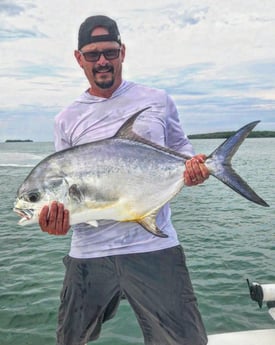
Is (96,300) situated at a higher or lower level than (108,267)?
lower

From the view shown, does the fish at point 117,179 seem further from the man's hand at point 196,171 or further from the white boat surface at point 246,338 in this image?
the white boat surface at point 246,338

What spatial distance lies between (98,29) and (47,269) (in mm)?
6676

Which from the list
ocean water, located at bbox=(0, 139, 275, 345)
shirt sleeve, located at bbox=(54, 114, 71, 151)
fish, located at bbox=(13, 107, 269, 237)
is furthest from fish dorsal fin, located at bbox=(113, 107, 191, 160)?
ocean water, located at bbox=(0, 139, 275, 345)

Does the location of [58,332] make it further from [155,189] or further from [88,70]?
[88,70]

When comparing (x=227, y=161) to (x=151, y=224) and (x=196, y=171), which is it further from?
(x=151, y=224)

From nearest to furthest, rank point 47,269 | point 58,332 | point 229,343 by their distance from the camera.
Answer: point 58,332, point 229,343, point 47,269

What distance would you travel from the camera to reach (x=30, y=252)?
10734 mm

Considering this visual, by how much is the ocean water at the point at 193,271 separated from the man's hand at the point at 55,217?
3.37 m

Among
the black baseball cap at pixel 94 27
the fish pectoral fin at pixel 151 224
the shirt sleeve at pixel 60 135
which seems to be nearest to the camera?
the fish pectoral fin at pixel 151 224

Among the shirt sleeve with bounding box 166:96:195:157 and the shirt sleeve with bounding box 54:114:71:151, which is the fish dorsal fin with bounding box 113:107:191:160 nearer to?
the shirt sleeve with bounding box 166:96:195:157

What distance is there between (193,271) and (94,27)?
6209 millimetres

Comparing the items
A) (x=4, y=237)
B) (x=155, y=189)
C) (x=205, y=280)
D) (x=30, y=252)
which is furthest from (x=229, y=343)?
(x=4, y=237)

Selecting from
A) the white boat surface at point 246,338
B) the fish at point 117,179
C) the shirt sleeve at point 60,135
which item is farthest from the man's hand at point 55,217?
the white boat surface at point 246,338

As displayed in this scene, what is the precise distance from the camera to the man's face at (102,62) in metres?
3.36
